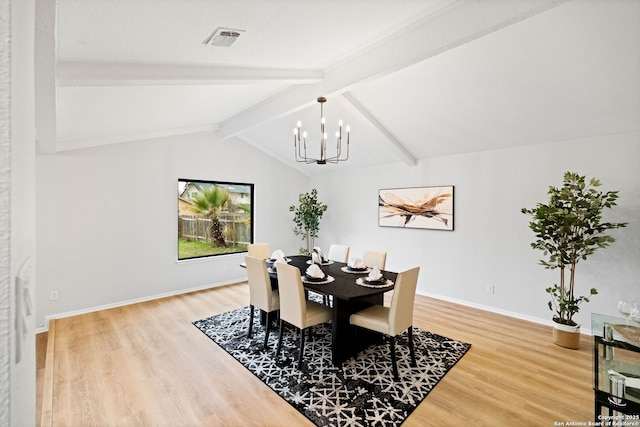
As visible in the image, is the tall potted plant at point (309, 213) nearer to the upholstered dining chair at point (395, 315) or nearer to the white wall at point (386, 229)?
the white wall at point (386, 229)

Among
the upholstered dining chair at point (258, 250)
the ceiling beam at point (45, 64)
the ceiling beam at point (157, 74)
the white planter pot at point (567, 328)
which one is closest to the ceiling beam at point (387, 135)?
the ceiling beam at point (157, 74)

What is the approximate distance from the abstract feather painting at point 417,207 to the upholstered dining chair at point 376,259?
1.42 metres

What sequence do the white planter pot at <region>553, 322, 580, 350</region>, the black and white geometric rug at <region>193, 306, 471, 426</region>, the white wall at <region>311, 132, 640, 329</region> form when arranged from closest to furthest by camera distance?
the black and white geometric rug at <region>193, 306, 471, 426</region> → the white planter pot at <region>553, 322, 580, 350</region> → the white wall at <region>311, 132, 640, 329</region>

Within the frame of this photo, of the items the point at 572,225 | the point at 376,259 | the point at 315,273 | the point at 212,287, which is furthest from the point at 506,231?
the point at 212,287

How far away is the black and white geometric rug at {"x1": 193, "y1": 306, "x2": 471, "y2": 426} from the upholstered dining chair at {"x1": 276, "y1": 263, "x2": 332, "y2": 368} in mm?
202

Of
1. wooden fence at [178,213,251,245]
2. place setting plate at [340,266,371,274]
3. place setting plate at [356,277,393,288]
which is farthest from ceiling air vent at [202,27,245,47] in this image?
wooden fence at [178,213,251,245]

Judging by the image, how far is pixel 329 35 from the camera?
8.19ft

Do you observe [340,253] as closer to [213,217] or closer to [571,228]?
[213,217]

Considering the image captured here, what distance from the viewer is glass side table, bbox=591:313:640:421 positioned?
1.58m

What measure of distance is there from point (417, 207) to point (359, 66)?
2890 millimetres

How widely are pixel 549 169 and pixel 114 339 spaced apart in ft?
18.5

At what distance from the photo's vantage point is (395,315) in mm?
2764

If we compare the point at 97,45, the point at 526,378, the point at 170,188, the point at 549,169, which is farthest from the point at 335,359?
the point at 170,188

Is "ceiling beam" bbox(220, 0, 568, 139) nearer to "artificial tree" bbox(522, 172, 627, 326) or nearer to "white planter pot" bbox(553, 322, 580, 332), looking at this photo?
"artificial tree" bbox(522, 172, 627, 326)
